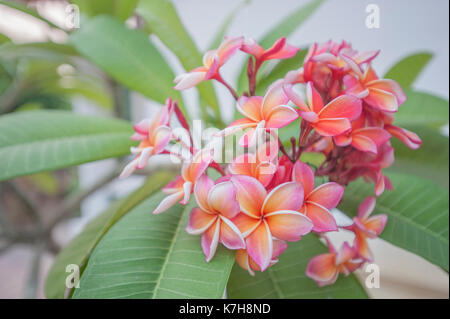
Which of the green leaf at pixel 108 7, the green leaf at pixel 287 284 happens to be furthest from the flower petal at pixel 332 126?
the green leaf at pixel 108 7

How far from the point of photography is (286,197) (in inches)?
10.7

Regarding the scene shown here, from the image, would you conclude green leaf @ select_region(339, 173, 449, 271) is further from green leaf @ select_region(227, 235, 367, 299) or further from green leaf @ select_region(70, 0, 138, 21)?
green leaf @ select_region(70, 0, 138, 21)

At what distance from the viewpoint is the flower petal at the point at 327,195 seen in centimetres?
29

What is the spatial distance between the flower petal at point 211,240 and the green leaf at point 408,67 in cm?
55

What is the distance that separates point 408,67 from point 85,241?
709 millimetres

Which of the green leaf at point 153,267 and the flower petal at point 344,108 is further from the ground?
the flower petal at point 344,108

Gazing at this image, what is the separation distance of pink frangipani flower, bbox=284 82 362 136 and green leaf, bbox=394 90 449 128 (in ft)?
1.22

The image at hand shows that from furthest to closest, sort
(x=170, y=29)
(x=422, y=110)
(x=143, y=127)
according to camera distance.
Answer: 1. (x=422, y=110)
2. (x=170, y=29)
3. (x=143, y=127)

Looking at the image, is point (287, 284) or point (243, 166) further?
point (287, 284)

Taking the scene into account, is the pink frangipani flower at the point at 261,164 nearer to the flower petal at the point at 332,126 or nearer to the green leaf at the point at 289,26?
the flower petal at the point at 332,126

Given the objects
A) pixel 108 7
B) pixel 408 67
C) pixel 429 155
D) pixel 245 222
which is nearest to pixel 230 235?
pixel 245 222

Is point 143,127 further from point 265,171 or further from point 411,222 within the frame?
point 411,222

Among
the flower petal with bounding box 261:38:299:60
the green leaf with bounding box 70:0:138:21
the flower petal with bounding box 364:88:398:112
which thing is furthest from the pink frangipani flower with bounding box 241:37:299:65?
the green leaf with bounding box 70:0:138:21

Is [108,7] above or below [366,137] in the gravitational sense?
above
